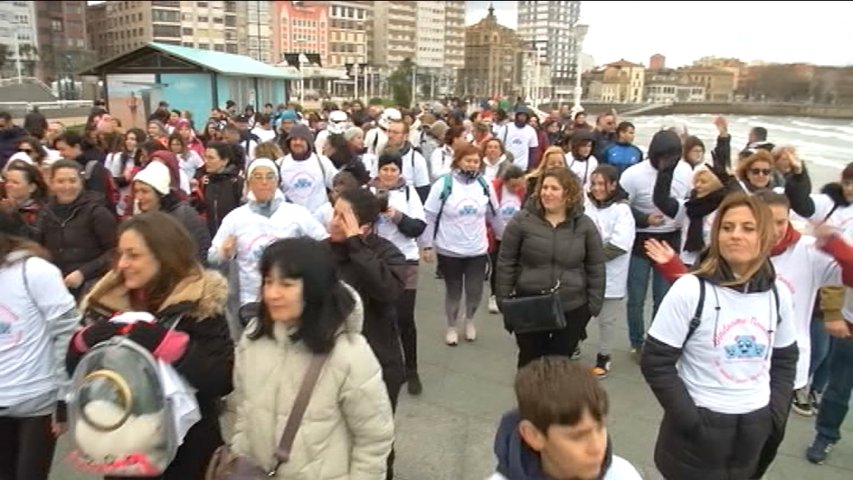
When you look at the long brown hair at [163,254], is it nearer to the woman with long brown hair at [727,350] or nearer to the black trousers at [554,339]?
the woman with long brown hair at [727,350]

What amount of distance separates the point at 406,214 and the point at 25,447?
2.63 metres

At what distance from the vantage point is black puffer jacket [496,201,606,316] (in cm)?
395

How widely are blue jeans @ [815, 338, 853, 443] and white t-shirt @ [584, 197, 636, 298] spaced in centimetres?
148

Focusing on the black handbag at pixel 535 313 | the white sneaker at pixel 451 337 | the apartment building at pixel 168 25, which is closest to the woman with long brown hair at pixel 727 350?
the black handbag at pixel 535 313

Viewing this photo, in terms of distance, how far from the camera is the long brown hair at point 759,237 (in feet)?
7.70

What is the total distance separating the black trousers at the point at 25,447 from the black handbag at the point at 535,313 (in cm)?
242

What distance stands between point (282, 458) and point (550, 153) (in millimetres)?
4060

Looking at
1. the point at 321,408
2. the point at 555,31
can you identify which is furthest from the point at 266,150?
the point at 555,31

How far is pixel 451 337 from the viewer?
559 cm

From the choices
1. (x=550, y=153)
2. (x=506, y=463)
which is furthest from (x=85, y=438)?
(x=550, y=153)

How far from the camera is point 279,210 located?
4.05m

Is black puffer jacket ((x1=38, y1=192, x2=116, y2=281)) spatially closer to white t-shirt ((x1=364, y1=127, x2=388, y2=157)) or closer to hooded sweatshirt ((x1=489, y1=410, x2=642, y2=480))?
hooded sweatshirt ((x1=489, y1=410, x2=642, y2=480))

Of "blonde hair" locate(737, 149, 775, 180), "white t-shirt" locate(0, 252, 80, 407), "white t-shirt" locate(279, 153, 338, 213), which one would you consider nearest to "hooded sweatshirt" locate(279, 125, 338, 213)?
"white t-shirt" locate(279, 153, 338, 213)

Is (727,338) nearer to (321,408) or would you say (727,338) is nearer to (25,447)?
(321,408)
